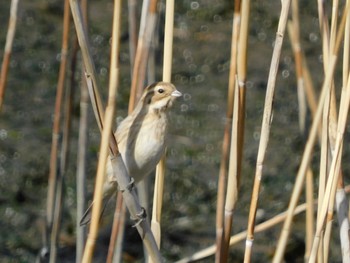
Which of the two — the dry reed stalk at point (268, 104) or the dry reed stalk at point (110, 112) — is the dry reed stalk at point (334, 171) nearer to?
the dry reed stalk at point (268, 104)

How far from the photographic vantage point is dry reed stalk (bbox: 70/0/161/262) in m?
2.68

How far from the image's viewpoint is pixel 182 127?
6.45 m

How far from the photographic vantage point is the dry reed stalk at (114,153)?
2.68m

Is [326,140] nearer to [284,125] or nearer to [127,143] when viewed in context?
[127,143]

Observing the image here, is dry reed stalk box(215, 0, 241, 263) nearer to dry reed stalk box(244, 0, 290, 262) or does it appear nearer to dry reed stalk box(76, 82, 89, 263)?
dry reed stalk box(244, 0, 290, 262)

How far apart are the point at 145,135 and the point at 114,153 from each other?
0.97m

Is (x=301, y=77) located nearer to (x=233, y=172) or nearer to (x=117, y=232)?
(x=233, y=172)

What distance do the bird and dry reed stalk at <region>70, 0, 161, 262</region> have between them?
0.69 meters

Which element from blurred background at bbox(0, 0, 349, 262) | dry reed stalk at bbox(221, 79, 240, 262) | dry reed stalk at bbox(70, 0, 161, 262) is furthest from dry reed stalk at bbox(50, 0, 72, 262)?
dry reed stalk at bbox(70, 0, 161, 262)

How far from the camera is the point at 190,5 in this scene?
25.8ft

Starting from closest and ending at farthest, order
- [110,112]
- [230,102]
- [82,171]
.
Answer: [110,112] < [230,102] < [82,171]

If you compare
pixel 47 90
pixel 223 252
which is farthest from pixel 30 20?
pixel 223 252

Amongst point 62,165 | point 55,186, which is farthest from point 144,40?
point 55,186

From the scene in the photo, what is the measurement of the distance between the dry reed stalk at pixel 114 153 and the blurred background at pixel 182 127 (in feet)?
6.02
